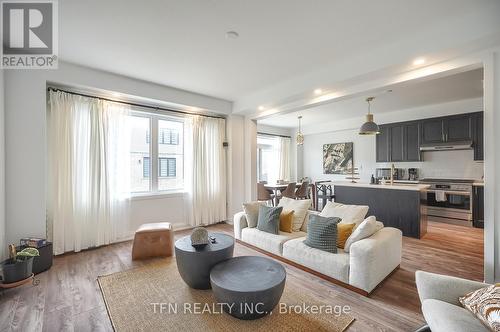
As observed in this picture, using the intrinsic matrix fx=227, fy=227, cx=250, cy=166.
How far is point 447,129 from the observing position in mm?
5242

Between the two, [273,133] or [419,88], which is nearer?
[419,88]

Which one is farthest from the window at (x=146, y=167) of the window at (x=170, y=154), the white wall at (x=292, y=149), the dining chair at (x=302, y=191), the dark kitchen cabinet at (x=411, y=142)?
the dark kitchen cabinet at (x=411, y=142)

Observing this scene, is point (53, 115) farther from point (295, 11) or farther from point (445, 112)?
point (445, 112)

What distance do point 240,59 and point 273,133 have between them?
501 centimetres

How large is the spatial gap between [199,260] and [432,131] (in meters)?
6.10

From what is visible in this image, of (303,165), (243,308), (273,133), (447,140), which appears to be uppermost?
(273,133)

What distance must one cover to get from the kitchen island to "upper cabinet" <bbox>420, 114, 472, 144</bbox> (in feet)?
5.93

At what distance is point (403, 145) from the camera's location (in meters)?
5.95

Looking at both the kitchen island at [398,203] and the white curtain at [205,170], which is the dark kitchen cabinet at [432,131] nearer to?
the kitchen island at [398,203]

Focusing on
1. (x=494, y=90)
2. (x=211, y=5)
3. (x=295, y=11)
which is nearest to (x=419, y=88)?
(x=494, y=90)

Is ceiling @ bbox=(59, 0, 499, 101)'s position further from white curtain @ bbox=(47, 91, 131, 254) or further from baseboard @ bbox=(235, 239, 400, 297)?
baseboard @ bbox=(235, 239, 400, 297)

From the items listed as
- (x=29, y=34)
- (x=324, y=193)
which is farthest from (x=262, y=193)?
(x=29, y=34)

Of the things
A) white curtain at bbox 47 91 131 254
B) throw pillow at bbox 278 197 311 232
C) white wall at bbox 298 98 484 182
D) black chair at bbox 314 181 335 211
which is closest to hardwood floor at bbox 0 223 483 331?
white curtain at bbox 47 91 131 254

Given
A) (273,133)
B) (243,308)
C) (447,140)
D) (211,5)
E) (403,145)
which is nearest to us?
(243,308)
